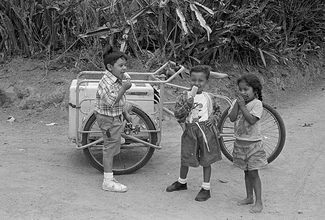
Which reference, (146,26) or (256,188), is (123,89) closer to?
(256,188)

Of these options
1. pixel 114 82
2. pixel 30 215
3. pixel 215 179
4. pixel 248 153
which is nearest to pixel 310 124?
pixel 215 179

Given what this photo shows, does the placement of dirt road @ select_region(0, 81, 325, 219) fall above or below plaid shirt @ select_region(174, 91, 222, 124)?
below

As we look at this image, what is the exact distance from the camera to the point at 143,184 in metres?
4.86

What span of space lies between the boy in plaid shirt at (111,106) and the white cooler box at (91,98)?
412 mm

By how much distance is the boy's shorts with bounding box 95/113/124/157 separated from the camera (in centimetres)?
465

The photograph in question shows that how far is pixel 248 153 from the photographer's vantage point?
427 centimetres

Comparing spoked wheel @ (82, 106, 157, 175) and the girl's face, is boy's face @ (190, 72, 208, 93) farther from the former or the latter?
spoked wheel @ (82, 106, 157, 175)

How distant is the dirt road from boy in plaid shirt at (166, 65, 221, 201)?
1.13 feet

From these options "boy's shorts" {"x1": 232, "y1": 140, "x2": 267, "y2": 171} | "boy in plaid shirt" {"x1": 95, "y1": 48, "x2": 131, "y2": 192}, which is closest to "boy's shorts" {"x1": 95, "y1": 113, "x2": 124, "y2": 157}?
"boy in plaid shirt" {"x1": 95, "y1": 48, "x2": 131, "y2": 192}

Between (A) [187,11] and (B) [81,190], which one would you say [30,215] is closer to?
(B) [81,190]

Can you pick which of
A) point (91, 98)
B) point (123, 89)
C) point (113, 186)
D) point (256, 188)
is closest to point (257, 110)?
point (256, 188)

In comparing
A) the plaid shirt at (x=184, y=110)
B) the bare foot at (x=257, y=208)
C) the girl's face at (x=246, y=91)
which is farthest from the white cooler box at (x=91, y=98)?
the bare foot at (x=257, y=208)

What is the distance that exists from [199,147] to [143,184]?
0.75m

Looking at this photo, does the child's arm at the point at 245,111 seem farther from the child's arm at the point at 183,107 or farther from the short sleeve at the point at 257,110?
the child's arm at the point at 183,107
